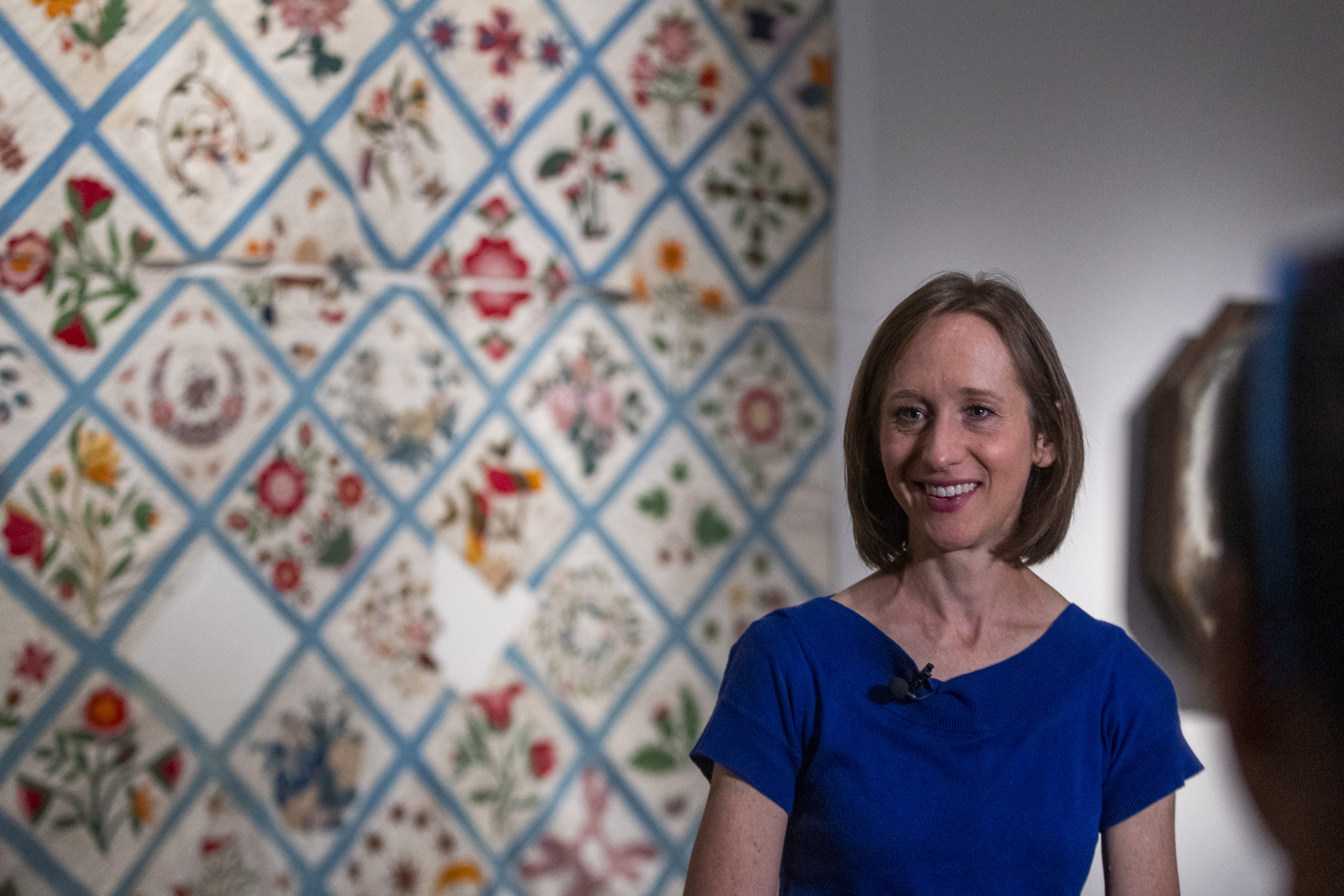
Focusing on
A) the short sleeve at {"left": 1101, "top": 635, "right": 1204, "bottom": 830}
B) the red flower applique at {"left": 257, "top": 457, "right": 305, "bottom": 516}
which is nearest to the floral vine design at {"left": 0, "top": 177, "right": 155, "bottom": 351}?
the red flower applique at {"left": 257, "top": 457, "right": 305, "bottom": 516}

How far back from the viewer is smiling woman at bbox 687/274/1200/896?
0.68 meters

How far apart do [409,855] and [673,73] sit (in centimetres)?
92

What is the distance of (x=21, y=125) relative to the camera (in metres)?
1.07

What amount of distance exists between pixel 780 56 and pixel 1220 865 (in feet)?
3.25

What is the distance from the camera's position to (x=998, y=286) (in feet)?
2.38

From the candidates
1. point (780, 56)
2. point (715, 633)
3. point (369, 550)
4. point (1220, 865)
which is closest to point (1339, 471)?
point (1220, 865)

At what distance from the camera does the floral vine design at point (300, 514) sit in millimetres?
1126

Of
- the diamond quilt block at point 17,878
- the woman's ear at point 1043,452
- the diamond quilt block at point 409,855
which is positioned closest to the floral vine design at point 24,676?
the diamond quilt block at point 17,878

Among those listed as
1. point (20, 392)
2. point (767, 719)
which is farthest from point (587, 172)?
point (767, 719)

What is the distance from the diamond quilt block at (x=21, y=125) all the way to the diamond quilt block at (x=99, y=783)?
1.65 feet

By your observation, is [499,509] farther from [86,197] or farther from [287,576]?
[86,197]

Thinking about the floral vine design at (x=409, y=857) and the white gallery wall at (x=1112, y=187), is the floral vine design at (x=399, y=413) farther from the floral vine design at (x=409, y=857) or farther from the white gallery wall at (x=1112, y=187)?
the white gallery wall at (x=1112, y=187)

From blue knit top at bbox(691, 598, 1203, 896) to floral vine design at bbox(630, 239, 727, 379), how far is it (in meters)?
0.58

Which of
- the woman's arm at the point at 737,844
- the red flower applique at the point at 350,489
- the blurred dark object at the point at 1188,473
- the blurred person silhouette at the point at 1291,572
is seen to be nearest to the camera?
the woman's arm at the point at 737,844
